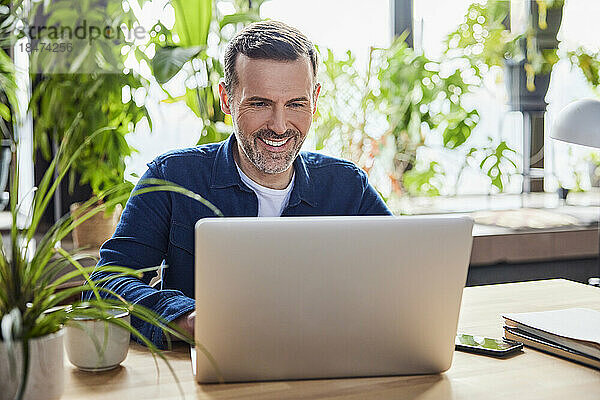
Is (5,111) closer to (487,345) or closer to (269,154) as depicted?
(269,154)

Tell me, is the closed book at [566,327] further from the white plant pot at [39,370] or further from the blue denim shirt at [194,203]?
the white plant pot at [39,370]

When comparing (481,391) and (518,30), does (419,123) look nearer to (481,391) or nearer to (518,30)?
(518,30)

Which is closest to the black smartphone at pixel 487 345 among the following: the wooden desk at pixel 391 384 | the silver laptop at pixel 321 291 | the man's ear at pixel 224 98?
the wooden desk at pixel 391 384

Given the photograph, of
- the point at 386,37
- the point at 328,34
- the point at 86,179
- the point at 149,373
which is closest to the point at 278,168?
the point at 149,373

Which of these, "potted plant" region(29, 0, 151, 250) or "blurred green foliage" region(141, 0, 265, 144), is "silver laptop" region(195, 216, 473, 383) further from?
"potted plant" region(29, 0, 151, 250)

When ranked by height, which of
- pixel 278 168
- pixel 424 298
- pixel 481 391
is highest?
pixel 278 168

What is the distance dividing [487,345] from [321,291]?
47 cm

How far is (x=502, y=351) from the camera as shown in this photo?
144 cm

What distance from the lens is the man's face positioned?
74.4 inches

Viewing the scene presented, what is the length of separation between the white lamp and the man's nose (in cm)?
70

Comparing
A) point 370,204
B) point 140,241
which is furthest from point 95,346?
point 370,204

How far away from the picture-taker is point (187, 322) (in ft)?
4.77

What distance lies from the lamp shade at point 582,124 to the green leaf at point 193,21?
4.78 feet

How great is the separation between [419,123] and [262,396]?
2.51m
